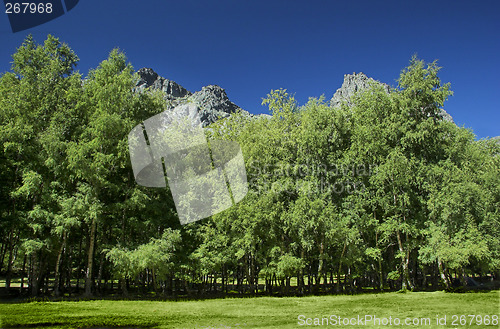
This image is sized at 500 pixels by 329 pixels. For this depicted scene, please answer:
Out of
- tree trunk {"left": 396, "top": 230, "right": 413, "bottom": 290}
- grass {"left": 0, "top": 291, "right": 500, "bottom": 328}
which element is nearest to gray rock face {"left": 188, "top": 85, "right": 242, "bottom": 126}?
tree trunk {"left": 396, "top": 230, "right": 413, "bottom": 290}

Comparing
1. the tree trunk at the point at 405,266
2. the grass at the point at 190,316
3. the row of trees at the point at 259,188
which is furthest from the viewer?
the tree trunk at the point at 405,266

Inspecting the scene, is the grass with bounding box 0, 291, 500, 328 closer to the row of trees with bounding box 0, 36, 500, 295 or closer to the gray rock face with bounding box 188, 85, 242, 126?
the row of trees with bounding box 0, 36, 500, 295

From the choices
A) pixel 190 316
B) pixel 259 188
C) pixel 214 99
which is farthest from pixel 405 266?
pixel 214 99

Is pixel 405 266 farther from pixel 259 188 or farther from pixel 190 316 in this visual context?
pixel 190 316

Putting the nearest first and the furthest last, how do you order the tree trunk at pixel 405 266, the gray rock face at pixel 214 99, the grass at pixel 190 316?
the grass at pixel 190 316 < the tree trunk at pixel 405 266 < the gray rock face at pixel 214 99

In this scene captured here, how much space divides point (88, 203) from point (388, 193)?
19.9 meters

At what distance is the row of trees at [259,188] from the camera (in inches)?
738

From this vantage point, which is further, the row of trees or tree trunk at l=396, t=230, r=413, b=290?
tree trunk at l=396, t=230, r=413, b=290

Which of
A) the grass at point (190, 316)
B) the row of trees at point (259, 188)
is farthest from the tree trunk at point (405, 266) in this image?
the grass at point (190, 316)

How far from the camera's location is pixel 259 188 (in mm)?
22062

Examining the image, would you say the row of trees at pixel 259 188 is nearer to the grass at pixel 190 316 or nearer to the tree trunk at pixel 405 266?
the tree trunk at pixel 405 266

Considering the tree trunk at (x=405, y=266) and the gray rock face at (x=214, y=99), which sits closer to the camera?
the tree trunk at (x=405, y=266)

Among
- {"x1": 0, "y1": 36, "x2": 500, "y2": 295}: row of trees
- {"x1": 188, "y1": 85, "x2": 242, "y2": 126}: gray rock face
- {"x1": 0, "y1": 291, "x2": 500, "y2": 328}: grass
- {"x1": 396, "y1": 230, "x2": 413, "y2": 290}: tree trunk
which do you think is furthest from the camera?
{"x1": 188, "y1": 85, "x2": 242, "y2": 126}: gray rock face

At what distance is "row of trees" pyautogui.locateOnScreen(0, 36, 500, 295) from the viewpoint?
18.8m
